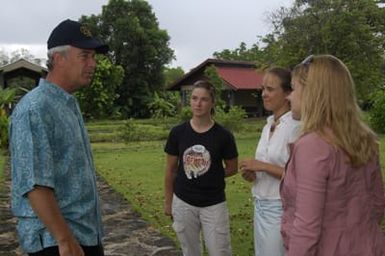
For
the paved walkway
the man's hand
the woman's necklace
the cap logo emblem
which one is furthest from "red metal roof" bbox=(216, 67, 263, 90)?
the man's hand

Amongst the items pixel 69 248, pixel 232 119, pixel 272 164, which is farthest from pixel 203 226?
pixel 232 119

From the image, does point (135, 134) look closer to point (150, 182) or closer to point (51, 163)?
point (150, 182)

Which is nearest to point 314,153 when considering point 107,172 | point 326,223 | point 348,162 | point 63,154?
point 348,162

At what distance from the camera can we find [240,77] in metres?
35.8

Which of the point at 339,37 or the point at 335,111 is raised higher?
the point at 339,37

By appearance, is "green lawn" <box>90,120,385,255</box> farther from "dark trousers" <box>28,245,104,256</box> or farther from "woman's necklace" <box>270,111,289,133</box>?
"dark trousers" <box>28,245,104,256</box>

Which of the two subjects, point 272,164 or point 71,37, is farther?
point 272,164

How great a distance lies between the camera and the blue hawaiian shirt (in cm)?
234

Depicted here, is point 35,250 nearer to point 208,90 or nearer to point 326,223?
point 326,223

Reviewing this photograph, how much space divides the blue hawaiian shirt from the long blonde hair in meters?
1.05

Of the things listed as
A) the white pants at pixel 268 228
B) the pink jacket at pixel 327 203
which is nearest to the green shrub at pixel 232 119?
the white pants at pixel 268 228

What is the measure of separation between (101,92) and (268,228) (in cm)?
3118

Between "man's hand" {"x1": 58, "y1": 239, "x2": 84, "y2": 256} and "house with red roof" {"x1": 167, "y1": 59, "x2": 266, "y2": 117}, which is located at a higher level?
"house with red roof" {"x1": 167, "y1": 59, "x2": 266, "y2": 117}

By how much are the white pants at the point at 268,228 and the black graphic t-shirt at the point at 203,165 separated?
525 mm
